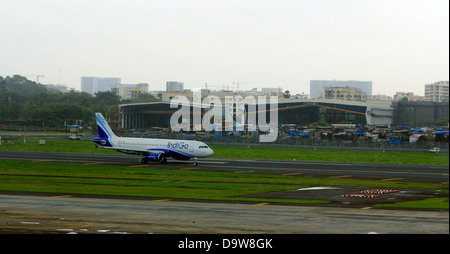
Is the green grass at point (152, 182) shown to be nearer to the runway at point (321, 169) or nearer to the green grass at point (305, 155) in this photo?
the runway at point (321, 169)

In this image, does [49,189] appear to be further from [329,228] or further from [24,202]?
[329,228]

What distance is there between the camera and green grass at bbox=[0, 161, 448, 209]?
52.7 m

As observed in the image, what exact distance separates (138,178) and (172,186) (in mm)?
9493

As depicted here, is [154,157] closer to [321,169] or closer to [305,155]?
[321,169]

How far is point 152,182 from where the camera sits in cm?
6278

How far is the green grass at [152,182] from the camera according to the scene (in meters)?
52.7

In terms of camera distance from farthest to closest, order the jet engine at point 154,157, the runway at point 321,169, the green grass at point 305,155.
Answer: the green grass at point 305,155, the jet engine at point 154,157, the runway at point 321,169

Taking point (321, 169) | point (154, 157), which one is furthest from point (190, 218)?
point (154, 157)

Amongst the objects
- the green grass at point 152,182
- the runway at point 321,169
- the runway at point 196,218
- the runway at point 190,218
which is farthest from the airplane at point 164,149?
the runway at point 196,218

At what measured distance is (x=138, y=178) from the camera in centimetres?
6719

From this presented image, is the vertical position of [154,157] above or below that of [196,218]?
above

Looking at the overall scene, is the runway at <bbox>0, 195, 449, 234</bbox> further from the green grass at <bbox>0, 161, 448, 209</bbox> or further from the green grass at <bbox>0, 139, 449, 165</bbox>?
the green grass at <bbox>0, 139, 449, 165</bbox>
